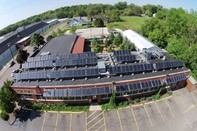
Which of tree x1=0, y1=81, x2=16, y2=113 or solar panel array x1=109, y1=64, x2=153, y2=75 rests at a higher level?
solar panel array x1=109, y1=64, x2=153, y2=75

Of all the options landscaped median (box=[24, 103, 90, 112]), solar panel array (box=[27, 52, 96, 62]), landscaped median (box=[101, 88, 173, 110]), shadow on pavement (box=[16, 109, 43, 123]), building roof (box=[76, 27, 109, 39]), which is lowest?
shadow on pavement (box=[16, 109, 43, 123])

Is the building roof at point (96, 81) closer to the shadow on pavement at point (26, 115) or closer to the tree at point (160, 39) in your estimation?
the shadow on pavement at point (26, 115)

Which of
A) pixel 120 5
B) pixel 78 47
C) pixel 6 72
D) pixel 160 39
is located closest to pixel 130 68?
pixel 78 47

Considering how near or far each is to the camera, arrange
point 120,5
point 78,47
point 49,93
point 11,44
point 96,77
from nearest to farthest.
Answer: point 49,93 < point 96,77 < point 78,47 < point 11,44 < point 120,5

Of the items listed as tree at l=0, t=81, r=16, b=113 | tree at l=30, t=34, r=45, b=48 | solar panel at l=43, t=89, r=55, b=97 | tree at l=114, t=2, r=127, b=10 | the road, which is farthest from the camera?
tree at l=114, t=2, r=127, b=10

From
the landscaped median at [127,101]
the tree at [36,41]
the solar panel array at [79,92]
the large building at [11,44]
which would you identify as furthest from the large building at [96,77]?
the large building at [11,44]

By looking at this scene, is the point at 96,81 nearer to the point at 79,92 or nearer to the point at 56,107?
the point at 79,92

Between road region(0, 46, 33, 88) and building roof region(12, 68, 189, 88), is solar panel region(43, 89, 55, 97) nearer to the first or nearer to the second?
building roof region(12, 68, 189, 88)

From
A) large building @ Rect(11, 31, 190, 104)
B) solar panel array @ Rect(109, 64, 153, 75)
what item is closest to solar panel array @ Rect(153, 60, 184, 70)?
large building @ Rect(11, 31, 190, 104)
